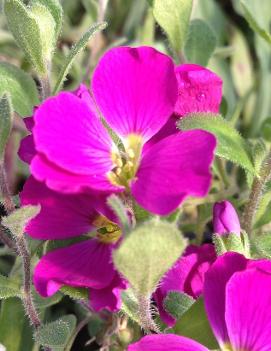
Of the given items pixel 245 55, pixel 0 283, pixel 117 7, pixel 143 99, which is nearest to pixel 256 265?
pixel 143 99

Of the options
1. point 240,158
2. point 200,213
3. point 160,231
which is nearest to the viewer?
point 160,231

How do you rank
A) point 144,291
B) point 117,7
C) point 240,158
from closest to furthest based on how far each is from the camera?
point 144,291, point 240,158, point 117,7

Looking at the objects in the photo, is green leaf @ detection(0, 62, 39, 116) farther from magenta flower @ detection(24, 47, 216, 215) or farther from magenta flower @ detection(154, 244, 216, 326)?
magenta flower @ detection(154, 244, 216, 326)

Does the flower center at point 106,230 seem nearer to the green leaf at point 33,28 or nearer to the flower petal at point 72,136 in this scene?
the flower petal at point 72,136

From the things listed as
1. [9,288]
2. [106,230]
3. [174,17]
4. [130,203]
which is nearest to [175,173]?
[130,203]

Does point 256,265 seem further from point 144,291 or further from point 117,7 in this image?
point 117,7

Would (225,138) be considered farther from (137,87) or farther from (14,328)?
(14,328)

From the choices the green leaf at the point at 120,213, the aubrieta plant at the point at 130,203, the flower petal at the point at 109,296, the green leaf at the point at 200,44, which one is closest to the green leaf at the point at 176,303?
the aubrieta plant at the point at 130,203
